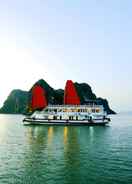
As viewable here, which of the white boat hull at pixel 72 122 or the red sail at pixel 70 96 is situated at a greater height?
the red sail at pixel 70 96

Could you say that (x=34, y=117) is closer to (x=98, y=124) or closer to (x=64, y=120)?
(x=64, y=120)

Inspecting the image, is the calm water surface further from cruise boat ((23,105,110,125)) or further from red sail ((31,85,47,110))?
red sail ((31,85,47,110))

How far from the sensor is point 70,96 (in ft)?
285

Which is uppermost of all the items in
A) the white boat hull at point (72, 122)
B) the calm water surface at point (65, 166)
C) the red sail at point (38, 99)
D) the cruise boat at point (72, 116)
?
the red sail at point (38, 99)

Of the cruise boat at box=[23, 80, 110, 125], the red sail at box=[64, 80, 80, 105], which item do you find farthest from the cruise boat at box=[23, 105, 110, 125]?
the red sail at box=[64, 80, 80, 105]

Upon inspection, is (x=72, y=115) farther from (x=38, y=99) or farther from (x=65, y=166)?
(x=65, y=166)

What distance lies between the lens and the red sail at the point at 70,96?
8606 centimetres

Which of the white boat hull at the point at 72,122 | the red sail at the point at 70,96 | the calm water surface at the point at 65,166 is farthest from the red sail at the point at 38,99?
the calm water surface at the point at 65,166

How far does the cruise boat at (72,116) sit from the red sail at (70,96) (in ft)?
18.6

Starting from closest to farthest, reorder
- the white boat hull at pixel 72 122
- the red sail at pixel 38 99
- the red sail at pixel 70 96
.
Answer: the white boat hull at pixel 72 122 < the red sail at pixel 70 96 < the red sail at pixel 38 99

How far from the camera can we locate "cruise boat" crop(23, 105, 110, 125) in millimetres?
76875

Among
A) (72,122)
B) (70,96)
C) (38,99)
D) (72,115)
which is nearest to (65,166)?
(72,122)

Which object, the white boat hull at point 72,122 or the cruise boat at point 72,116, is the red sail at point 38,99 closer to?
the cruise boat at point 72,116

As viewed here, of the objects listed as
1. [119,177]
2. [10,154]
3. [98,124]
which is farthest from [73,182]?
[98,124]
